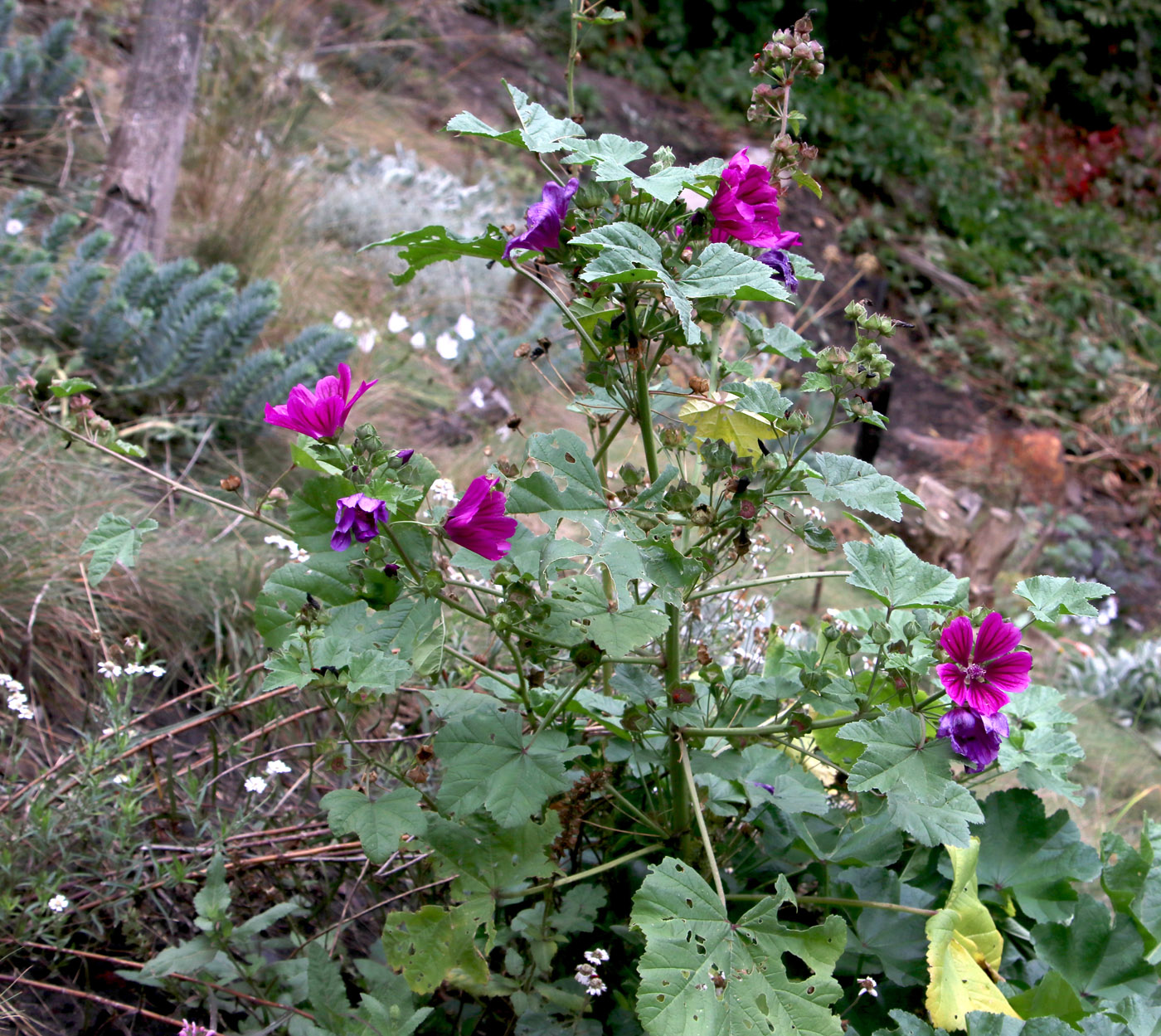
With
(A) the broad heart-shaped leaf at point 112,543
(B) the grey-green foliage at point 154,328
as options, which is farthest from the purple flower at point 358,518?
(B) the grey-green foliage at point 154,328

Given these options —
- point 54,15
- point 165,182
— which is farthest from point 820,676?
point 54,15

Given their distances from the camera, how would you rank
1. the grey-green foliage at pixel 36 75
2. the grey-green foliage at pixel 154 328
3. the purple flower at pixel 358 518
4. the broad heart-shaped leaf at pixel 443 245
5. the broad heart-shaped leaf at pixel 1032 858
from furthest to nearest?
1. the grey-green foliage at pixel 36 75
2. the grey-green foliage at pixel 154 328
3. the broad heart-shaped leaf at pixel 1032 858
4. the broad heart-shaped leaf at pixel 443 245
5. the purple flower at pixel 358 518

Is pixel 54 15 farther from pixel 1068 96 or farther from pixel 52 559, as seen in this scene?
pixel 1068 96


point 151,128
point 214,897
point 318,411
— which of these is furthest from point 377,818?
point 151,128

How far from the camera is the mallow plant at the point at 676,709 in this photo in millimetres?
940

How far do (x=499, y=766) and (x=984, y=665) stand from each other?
504 mm

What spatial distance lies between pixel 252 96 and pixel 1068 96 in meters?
8.32

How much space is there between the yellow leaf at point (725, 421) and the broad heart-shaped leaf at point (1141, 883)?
82 cm

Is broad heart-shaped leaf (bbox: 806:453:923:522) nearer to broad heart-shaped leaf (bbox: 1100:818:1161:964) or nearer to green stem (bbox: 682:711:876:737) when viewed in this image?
green stem (bbox: 682:711:876:737)

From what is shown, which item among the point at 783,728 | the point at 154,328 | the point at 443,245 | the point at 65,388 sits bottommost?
the point at 154,328

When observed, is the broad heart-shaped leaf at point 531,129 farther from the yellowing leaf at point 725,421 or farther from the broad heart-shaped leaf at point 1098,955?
the broad heart-shaped leaf at point 1098,955

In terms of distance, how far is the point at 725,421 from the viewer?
1038 millimetres

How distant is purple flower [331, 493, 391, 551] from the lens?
2.87ft

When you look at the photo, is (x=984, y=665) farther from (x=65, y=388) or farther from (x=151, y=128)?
(x=151, y=128)
